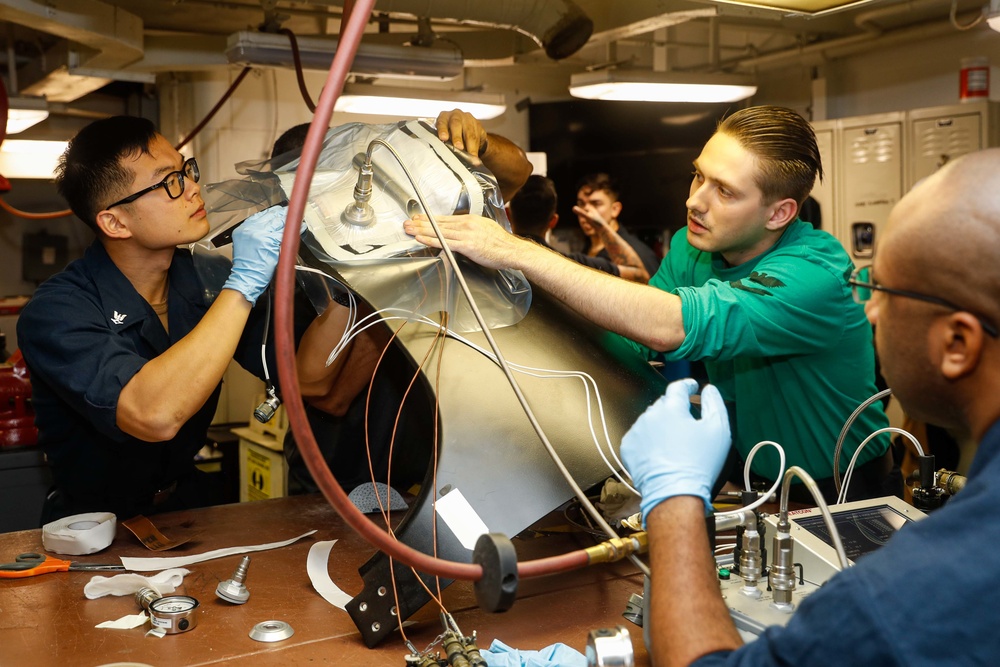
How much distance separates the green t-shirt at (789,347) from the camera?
1.80 m

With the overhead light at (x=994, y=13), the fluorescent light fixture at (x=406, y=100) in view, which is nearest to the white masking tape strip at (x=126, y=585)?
A: the overhead light at (x=994, y=13)

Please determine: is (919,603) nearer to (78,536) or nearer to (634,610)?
(634,610)

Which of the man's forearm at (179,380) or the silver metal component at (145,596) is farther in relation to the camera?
the man's forearm at (179,380)

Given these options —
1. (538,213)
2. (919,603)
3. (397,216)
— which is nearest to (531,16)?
(538,213)

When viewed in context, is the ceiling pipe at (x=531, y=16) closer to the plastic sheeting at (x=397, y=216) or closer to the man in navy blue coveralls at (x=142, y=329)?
the man in navy blue coveralls at (x=142, y=329)

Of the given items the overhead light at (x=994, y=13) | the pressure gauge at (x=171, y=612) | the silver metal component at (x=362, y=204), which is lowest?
the pressure gauge at (x=171, y=612)

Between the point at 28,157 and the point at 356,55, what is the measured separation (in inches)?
102

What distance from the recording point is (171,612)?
1.44m

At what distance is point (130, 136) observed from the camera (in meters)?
2.20

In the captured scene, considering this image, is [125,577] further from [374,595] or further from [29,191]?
[29,191]

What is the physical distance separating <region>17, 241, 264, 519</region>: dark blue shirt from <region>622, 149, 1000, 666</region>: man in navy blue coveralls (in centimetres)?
127

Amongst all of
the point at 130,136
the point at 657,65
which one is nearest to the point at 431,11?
the point at 130,136

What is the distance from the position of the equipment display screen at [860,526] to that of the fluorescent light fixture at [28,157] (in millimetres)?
4314

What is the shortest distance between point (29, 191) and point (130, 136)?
13.3ft
